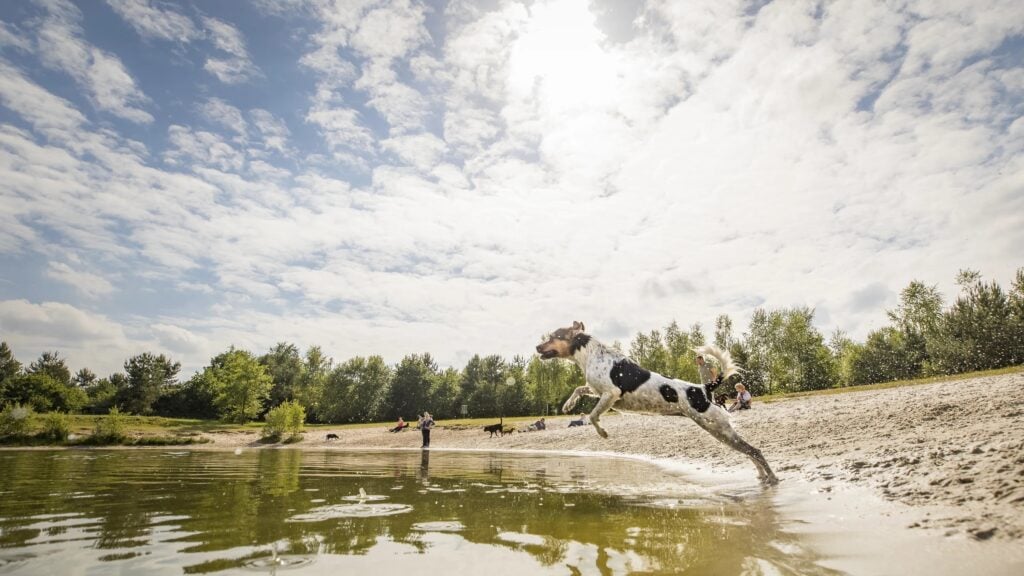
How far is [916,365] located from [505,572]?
8374 centimetres

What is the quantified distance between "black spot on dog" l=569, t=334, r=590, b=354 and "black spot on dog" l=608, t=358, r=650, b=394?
36.2 inches

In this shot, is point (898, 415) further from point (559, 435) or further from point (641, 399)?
Answer: point (559, 435)

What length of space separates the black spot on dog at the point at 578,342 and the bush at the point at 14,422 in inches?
2113

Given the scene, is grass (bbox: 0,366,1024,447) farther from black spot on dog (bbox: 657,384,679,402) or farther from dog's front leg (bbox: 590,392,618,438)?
dog's front leg (bbox: 590,392,618,438)

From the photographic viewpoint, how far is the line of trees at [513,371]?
54.8 meters

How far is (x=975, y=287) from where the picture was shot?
55625 mm

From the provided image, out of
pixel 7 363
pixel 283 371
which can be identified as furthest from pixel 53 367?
pixel 283 371

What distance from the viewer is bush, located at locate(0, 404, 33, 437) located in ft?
129

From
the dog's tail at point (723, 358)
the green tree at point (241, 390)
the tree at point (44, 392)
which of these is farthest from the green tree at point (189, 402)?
the dog's tail at point (723, 358)

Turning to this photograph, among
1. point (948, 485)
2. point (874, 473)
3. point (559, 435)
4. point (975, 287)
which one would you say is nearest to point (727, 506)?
point (948, 485)

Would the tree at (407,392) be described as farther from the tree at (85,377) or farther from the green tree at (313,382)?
the tree at (85,377)

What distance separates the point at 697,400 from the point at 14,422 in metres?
56.4

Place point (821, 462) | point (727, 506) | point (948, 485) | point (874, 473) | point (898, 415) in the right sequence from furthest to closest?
point (898, 415) < point (821, 462) < point (874, 473) < point (727, 506) < point (948, 485)

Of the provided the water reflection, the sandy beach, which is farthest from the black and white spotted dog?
the water reflection
